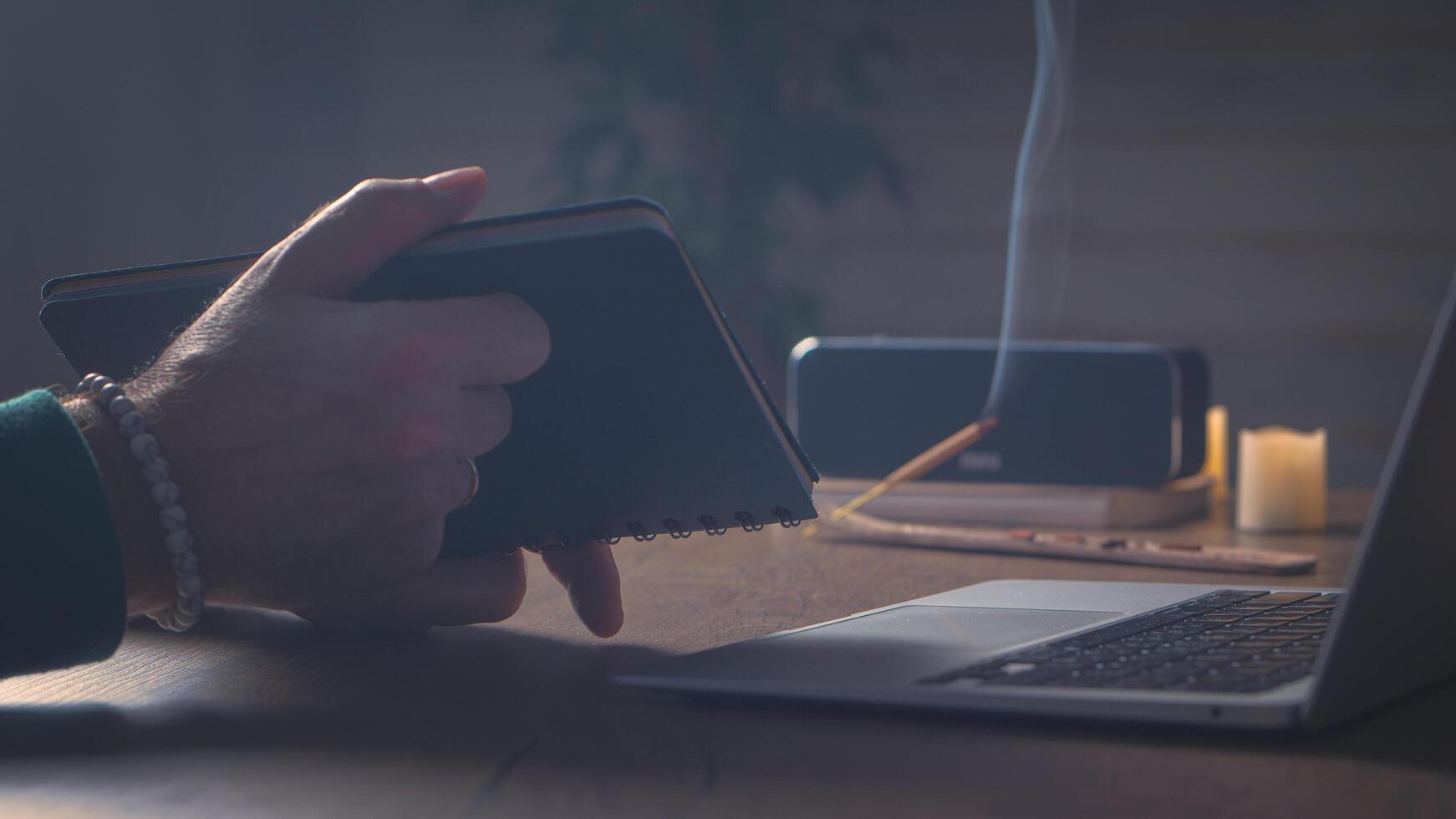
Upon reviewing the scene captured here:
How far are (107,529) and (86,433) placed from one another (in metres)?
0.07

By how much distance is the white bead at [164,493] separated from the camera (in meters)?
0.59

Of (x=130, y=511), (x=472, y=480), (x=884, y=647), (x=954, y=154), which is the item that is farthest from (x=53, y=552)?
(x=954, y=154)

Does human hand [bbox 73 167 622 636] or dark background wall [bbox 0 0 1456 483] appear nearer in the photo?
human hand [bbox 73 167 622 636]

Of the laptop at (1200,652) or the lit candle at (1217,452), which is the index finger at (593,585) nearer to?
the laptop at (1200,652)

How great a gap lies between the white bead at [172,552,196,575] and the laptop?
0.21 metres

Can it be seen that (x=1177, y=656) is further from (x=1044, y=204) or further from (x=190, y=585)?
(x=1044, y=204)

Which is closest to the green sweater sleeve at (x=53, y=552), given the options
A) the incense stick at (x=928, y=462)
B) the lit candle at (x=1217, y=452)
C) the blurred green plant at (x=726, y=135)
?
the incense stick at (x=928, y=462)

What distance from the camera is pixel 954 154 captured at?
321 centimetres

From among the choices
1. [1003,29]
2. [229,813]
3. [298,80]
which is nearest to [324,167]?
[298,80]

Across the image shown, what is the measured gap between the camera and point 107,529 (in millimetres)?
550

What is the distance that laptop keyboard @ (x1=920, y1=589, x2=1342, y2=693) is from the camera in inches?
19.1

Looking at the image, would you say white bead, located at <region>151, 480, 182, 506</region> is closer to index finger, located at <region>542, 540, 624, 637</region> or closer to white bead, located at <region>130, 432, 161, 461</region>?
white bead, located at <region>130, 432, 161, 461</region>

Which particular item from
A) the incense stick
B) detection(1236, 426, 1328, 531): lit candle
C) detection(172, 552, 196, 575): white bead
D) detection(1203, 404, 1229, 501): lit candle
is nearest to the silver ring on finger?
detection(172, 552, 196, 575): white bead

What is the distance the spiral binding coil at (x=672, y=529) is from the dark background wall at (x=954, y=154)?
7.88 feet
